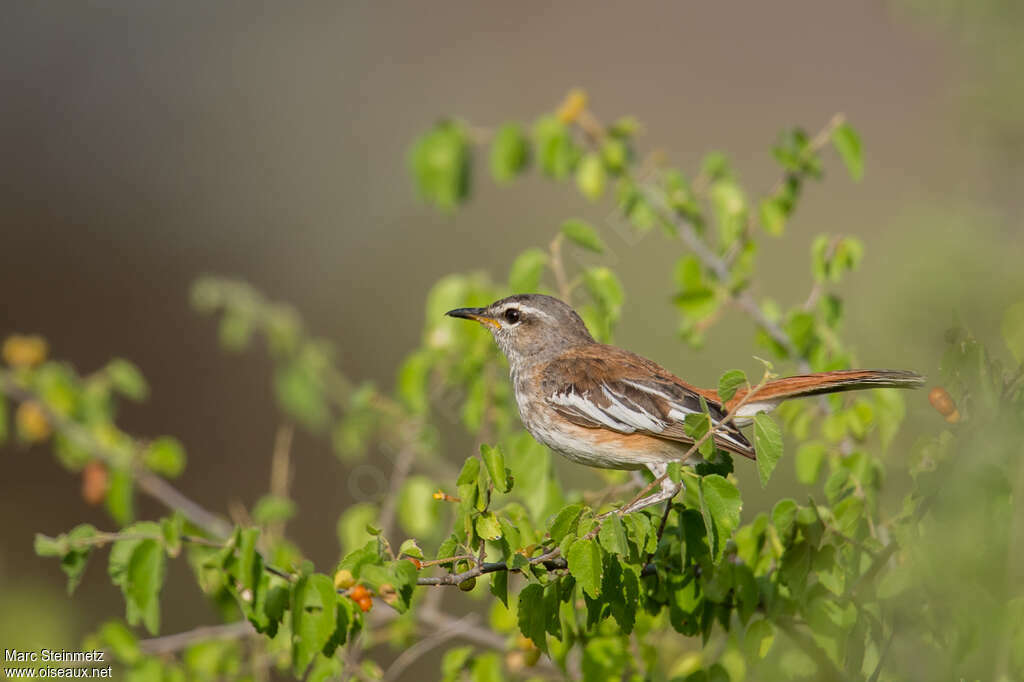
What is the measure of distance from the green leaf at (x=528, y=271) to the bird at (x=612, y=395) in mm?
239

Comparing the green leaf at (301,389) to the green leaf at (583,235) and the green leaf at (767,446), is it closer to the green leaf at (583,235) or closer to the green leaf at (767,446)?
the green leaf at (583,235)

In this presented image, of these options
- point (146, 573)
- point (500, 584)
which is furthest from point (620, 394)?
point (146, 573)

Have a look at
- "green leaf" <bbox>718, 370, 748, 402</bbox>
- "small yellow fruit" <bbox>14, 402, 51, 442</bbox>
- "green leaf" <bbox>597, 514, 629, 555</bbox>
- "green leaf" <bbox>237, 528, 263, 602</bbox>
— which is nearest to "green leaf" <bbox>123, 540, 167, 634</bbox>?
"green leaf" <bbox>237, 528, 263, 602</bbox>

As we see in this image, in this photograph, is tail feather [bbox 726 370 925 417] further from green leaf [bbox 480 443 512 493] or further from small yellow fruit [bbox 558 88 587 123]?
small yellow fruit [bbox 558 88 587 123]

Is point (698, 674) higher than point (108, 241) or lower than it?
lower

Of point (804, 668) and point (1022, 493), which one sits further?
point (804, 668)

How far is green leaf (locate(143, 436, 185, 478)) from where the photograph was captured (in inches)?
207

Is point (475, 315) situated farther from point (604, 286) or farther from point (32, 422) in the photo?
point (32, 422)

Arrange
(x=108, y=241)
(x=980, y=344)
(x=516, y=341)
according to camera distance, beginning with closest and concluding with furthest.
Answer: (x=980, y=344)
(x=516, y=341)
(x=108, y=241)

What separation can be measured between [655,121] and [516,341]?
43.7 ft

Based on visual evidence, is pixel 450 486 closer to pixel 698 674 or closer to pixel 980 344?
pixel 698 674

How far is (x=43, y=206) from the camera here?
56.7 feet

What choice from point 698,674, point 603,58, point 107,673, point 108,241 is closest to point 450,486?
point 107,673

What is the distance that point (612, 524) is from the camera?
2.79 m
